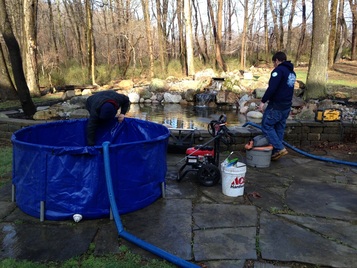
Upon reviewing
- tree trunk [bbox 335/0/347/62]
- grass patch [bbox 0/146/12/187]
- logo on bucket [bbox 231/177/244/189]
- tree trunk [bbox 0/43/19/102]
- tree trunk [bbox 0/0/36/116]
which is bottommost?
grass patch [bbox 0/146/12/187]

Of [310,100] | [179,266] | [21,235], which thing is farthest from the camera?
[310,100]

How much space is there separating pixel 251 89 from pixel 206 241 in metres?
13.6

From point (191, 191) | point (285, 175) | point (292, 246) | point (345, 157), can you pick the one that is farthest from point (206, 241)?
point (345, 157)

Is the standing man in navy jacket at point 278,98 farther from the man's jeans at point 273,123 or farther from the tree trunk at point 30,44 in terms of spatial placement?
the tree trunk at point 30,44

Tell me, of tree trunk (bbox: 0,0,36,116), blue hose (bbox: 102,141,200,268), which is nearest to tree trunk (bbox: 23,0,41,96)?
tree trunk (bbox: 0,0,36,116)

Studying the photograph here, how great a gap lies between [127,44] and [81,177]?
78.1ft

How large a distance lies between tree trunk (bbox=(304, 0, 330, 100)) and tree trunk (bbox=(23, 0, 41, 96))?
10.7 m

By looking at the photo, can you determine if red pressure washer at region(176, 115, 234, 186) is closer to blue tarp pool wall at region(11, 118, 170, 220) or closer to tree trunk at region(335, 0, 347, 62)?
blue tarp pool wall at region(11, 118, 170, 220)

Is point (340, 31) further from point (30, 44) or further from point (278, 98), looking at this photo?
point (278, 98)

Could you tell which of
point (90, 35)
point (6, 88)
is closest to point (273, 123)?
point (6, 88)

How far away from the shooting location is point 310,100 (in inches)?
416

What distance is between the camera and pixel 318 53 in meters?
10.3

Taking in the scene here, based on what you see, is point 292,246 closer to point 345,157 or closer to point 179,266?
point 179,266

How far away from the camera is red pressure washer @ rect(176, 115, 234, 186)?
449 cm
